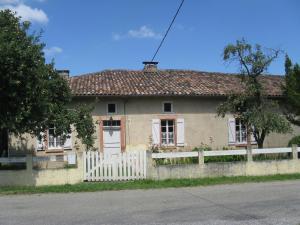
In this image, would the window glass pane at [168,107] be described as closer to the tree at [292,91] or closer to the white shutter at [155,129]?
the white shutter at [155,129]

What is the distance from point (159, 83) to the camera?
79.5 ft

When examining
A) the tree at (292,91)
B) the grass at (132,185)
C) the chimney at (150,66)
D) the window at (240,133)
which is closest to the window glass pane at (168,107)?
the window at (240,133)

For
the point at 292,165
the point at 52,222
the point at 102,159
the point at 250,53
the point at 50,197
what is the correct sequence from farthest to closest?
the point at 250,53, the point at 292,165, the point at 102,159, the point at 50,197, the point at 52,222

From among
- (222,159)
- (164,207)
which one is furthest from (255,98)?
(164,207)

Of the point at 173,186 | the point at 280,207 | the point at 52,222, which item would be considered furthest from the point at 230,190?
the point at 52,222

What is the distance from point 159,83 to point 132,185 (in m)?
11.2

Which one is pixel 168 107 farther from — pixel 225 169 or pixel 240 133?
pixel 225 169

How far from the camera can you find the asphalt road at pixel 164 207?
336 inches

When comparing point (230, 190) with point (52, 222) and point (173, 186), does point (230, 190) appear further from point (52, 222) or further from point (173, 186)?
point (52, 222)

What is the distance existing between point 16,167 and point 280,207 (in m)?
8.93

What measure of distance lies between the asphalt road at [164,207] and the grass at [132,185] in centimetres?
63

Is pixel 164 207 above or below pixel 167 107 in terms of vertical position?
below

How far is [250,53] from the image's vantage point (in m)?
17.8

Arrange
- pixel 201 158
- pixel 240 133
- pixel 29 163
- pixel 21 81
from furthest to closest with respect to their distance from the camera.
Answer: pixel 240 133 → pixel 201 158 → pixel 29 163 → pixel 21 81
